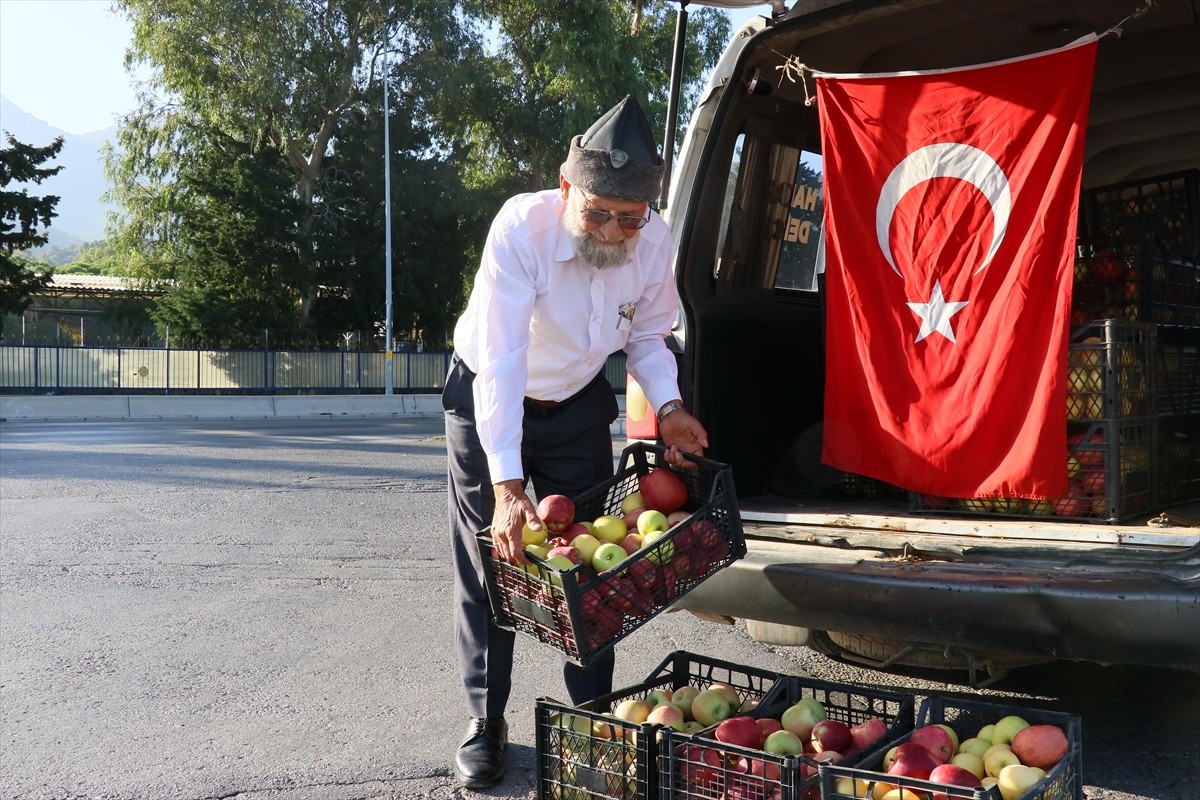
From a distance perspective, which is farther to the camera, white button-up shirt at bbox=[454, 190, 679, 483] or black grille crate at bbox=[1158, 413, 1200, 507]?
black grille crate at bbox=[1158, 413, 1200, 507]

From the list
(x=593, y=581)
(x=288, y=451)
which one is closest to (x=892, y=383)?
(x=593, y=581)

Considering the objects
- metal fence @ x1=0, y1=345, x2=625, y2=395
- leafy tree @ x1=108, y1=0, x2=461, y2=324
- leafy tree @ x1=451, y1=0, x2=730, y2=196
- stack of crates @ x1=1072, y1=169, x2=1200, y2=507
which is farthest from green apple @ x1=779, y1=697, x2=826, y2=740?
leafy tree @ x1=108, y1=0, x2=461, y2=324

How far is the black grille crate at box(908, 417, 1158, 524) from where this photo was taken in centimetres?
402

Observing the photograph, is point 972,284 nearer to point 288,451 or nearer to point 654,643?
point 654,643

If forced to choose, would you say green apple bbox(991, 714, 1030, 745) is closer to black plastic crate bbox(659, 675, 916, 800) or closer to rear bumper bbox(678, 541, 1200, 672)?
black plastic crate bbox(659, 675, 916, 800)

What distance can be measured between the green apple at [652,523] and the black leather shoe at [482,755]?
3.17 feet

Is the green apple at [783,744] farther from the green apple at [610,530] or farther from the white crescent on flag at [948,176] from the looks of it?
the white crescent on flag at [948,176]

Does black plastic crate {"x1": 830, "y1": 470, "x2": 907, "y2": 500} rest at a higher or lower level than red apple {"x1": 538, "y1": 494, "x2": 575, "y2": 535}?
lower

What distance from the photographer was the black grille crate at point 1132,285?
15.6 ft

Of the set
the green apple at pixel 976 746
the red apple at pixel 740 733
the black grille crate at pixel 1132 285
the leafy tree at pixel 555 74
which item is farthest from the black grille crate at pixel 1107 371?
the leafy tree at pixel 555 74

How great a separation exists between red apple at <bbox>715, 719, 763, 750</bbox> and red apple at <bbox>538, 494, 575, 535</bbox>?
783mm

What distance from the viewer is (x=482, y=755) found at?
3.64 meters

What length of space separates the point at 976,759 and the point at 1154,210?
427cm

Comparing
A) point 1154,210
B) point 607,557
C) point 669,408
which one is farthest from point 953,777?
point 1154,210
